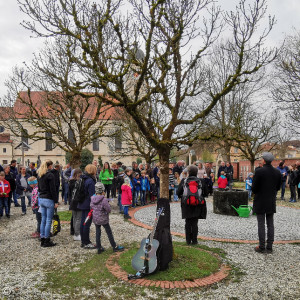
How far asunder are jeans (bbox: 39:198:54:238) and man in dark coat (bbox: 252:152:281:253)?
471 centimetres

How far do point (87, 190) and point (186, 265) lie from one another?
2.93 metres

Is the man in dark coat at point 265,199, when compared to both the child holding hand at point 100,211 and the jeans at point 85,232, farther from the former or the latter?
the jeans at point 85,232

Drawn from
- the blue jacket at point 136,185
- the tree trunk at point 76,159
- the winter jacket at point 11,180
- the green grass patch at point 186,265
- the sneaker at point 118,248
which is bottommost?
the green grass patch at point 186,265

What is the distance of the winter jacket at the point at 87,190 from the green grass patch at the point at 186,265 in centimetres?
154

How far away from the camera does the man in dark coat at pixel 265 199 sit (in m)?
6.85

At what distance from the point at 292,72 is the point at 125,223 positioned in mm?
17837

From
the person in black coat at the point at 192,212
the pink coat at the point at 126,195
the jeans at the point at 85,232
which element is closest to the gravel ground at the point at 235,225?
the pink coat at the point at 126,195

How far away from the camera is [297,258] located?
6.46 metres

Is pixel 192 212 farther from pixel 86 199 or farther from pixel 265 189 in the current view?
pixel 86 199

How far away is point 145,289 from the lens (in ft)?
16.0

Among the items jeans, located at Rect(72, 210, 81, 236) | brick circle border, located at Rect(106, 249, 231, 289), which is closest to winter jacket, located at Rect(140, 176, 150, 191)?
jeans, located at Rect(72, 210, 81, 236)

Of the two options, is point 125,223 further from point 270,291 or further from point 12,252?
point 270,291

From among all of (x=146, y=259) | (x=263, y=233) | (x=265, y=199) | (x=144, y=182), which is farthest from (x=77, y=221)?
(x=144, y=182)

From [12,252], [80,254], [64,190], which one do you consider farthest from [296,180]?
[12,252]
